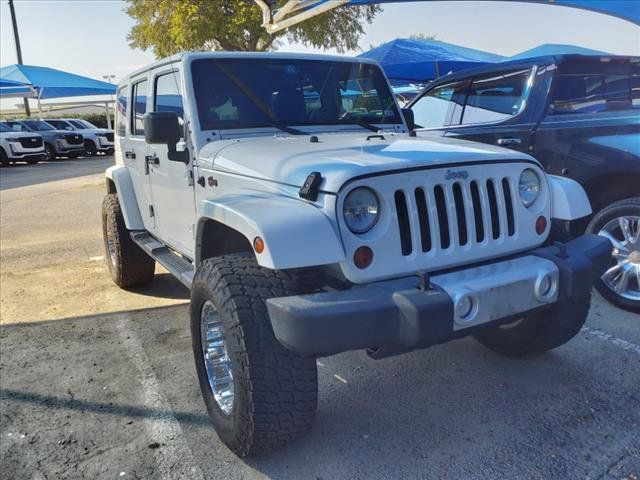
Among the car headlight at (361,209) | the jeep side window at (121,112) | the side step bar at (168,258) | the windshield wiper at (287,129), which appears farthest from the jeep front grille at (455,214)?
the jeep side window at (121,112)

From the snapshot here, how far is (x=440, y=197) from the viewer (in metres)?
2.44

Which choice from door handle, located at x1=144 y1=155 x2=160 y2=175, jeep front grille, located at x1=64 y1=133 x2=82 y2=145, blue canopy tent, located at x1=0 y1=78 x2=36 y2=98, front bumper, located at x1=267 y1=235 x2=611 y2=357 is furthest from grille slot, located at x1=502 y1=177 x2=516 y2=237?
blue canopy tent, located at x1=0 y1=78 x2=36 y2=98

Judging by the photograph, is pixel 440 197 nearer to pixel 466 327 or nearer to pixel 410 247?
pixel 410 247

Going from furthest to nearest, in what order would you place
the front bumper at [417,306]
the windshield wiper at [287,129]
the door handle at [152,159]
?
the door handle at [152,159] < the windshield wiper at [287,129] < the front bumper at [417,306]

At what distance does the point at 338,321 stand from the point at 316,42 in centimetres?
2097

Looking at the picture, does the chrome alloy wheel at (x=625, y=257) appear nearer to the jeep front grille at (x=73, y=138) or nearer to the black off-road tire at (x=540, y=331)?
the black off-road tire at (x=540, y=331)

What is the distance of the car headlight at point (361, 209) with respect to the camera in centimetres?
228

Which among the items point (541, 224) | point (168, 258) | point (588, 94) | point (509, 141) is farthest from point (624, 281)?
point (168, 258)

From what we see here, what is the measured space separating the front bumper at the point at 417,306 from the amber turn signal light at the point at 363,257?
3.7 inches

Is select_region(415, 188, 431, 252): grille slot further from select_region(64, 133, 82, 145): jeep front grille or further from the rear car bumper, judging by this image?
select_region(64, 133, 82, 145): jeep front grille

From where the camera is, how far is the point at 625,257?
419cm

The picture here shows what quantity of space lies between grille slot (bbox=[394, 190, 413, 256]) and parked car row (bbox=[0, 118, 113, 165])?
64.5ft

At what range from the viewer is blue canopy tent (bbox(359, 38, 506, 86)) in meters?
13.7

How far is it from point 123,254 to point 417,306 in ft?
11.8
